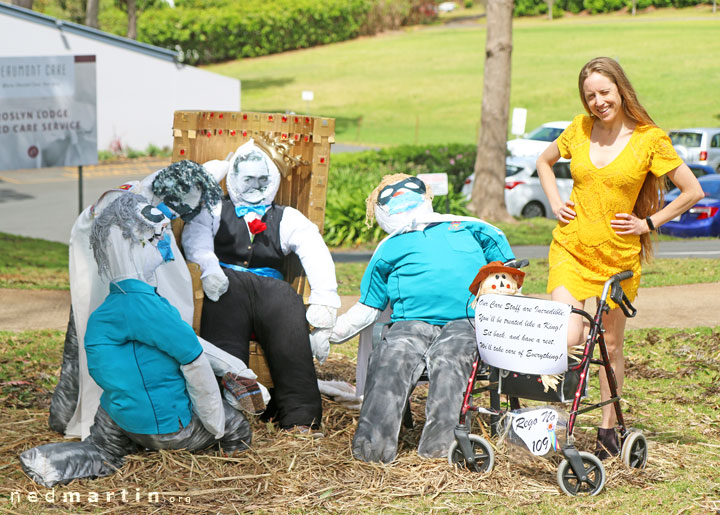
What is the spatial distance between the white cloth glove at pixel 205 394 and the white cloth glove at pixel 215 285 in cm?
74

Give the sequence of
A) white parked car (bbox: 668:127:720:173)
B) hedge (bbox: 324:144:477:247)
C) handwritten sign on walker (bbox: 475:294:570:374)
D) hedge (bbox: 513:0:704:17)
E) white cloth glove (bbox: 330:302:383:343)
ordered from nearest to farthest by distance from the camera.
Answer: handwritten sign on walker (bbox: 475:294:570:374), white cloth glove (bbox: 330:302:383:343), hedge (bbox: 324:144:477:247), white parked car (bbox: 668:127:720:173), hedge (bbox: 513:0:704:17)

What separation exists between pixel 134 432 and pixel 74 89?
852 centimetres

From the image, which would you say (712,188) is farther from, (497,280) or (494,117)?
(497,280)

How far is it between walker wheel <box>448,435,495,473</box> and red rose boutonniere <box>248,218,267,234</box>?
1658 mm

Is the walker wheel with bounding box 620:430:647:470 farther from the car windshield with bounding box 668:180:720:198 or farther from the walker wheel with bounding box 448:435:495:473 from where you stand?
the car windshield with bounding box 668:180:720:198

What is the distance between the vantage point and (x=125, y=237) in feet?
13.7

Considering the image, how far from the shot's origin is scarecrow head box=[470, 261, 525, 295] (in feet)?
15.0

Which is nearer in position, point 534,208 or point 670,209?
point 670,209

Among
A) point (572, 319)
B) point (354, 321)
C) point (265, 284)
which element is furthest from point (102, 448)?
point (572, 319)

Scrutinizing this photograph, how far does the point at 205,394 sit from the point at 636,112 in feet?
7.82

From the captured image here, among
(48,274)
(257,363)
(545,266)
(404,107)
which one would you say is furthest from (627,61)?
(257,363)

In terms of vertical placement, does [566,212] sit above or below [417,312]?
above

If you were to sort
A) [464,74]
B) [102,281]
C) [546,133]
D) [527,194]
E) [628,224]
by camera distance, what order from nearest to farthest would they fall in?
[628,224] → [102,281] → [527,194] → [546,133] → [464,74]

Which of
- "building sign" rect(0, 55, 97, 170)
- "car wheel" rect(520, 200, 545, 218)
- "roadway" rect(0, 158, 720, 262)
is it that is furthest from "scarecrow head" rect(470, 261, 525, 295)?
"car wheel" rect(520, 200, 545, 218)
